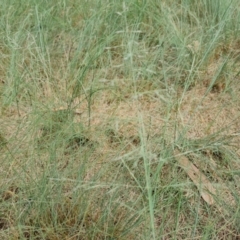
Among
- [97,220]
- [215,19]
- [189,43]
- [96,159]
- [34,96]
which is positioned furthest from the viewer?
[215,19]

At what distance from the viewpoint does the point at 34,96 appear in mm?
1785

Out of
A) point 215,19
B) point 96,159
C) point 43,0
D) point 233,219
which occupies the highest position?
point 43,0

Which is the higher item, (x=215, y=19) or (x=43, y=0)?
(x=43, y=0)

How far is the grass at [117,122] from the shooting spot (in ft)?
4.38

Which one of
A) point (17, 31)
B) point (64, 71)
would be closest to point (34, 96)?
point (64, 71)

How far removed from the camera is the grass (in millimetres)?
1335

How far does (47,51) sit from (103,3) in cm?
43

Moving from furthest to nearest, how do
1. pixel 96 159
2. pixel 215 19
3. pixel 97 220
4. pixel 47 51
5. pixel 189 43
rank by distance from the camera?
1. pixel 215 19
2. pixel 189 43
3. pixel 47 51
4. pixel 96 159
5. pixel 97 220

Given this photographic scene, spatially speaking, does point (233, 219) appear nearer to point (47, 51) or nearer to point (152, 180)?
point (152, 180)

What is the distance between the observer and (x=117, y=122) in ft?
5.36

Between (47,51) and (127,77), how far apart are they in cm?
37

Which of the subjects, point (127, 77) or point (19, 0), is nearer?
point (127, 77)

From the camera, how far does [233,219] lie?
4.55ft

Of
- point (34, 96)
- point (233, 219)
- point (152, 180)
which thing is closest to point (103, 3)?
point (34, 96)
